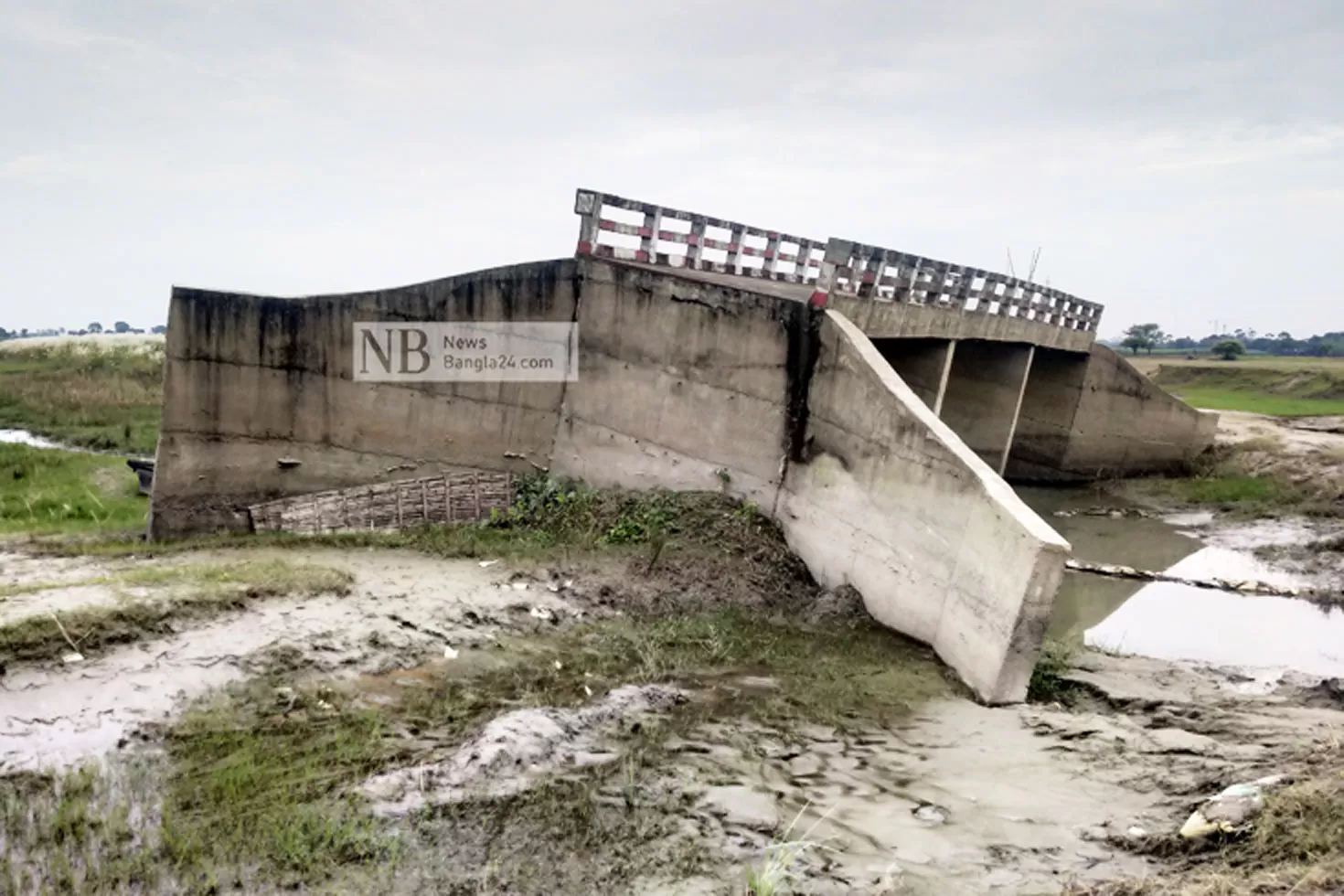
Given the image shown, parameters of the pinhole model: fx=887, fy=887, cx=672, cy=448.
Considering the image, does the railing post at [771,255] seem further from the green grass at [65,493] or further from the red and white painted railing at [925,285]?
the green grass at [65,493]

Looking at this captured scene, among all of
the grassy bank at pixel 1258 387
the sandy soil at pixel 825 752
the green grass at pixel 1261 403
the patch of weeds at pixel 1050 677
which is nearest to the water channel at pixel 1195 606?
the patch of weeds at pixel 1050 677

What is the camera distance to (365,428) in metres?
12.7

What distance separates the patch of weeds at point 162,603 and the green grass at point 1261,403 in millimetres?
30521

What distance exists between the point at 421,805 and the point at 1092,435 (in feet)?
68.9

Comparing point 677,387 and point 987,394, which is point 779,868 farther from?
point 987,394

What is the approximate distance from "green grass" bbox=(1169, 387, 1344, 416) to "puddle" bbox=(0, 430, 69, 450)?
34954 millimetres

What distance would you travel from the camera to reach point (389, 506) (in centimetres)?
1234

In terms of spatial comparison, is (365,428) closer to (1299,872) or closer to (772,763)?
(772,763)

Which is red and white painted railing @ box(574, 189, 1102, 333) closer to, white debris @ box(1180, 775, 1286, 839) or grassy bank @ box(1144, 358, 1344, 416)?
white debris @ box(1180, 775, 1286, 839)

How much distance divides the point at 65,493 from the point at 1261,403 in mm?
39621

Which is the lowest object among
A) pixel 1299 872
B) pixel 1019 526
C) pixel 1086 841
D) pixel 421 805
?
pixel 421 805

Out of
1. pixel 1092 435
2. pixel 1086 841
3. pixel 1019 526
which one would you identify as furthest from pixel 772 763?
pixel 1092 435

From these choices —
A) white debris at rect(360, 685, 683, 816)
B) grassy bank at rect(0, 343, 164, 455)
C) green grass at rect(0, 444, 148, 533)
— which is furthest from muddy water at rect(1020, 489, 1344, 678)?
grassy bank at rect(0, 343, 164, 455)

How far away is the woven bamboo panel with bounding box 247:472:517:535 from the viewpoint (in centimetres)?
1223
